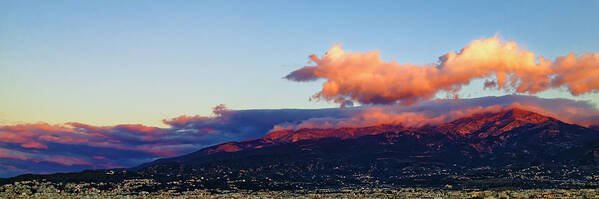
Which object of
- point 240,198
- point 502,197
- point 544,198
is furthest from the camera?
point 240,198

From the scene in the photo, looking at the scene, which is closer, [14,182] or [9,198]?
[9,198]

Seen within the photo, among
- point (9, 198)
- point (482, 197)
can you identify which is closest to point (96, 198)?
point (9, 198)

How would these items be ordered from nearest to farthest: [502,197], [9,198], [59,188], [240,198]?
[502,197], [9,198], [240,198], [59,188]

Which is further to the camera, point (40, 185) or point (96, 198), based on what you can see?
point (40, 185)

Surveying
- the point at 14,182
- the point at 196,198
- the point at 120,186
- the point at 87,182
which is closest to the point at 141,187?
the point at 120,186

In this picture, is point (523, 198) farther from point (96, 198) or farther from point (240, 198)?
point (96, 198)

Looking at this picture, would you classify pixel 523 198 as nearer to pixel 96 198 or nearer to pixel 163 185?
pixel 96 198

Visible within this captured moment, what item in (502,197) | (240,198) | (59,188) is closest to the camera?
(502,197)

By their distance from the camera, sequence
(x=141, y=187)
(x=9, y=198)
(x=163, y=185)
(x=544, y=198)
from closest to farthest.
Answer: (x=544, y=198) → (x=9, y=198) → (x=141, y=187) → (x=163, y=185)

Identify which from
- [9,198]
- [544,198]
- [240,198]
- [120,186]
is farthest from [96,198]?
[544,198]
